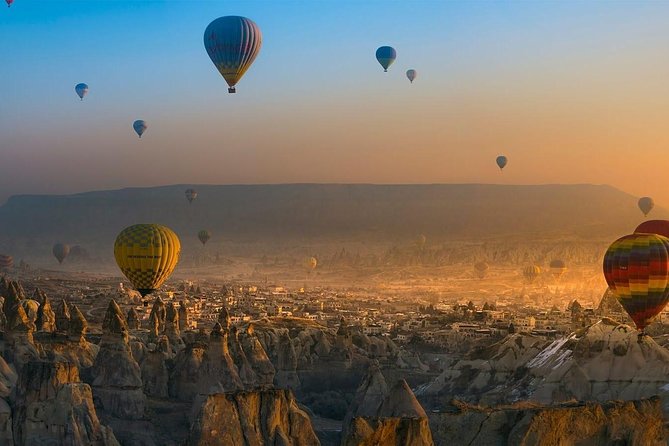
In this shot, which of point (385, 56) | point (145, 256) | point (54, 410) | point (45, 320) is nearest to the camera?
point (54, 410)

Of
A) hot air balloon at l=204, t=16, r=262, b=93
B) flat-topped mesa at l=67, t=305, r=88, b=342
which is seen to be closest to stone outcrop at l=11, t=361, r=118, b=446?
flat-topped mesa at l=67, t=305, r=88, b=342

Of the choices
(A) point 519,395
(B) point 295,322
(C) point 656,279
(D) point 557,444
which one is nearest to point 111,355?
(A) point 519,395

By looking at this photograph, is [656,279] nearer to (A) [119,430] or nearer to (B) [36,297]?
(A) [119,430]

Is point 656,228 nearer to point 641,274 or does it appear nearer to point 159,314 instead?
point 641,274

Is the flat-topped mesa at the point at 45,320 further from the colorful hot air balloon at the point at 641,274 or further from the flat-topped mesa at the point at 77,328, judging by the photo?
the colorful hot air balloon at the point at 641,274

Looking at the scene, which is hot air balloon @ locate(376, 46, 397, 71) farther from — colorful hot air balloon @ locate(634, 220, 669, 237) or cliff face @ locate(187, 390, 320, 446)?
cliff face @ locate(187, 390, 320, 446)

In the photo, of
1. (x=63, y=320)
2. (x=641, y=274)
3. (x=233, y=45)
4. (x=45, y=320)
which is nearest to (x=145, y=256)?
(x=63, y=320)

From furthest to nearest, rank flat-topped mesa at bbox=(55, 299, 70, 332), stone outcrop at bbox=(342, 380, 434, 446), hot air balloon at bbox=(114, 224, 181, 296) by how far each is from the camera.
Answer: flat-topped mesa at bbox=(55, 299, 70, 332) < hot air balloon at bbox=(114, 224, 181, 296) < stone outcrop at bbox=(342, 380, 434, 446)

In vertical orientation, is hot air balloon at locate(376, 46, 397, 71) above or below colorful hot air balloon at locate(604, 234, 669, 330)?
above
